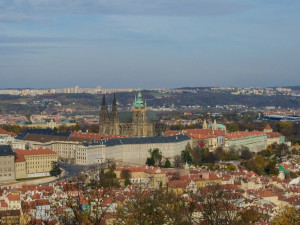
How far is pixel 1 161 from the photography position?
48312 mm

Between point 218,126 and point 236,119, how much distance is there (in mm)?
40876

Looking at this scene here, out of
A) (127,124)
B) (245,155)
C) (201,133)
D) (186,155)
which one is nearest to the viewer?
(186,155)

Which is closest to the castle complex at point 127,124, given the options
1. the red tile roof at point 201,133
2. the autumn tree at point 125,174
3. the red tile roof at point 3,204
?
the red tile roof at point 201,133

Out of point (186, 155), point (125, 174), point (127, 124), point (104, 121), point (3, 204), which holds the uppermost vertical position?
point (104, 121)

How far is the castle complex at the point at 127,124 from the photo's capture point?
6931cm

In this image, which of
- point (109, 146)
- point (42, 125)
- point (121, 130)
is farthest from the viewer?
point (42, 125)

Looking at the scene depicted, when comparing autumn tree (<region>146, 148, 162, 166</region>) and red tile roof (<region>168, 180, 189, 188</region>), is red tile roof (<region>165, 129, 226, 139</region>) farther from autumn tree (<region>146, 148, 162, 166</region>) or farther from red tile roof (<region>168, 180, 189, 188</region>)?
red tile roof (<region>168, 180, 189, 188</region>)

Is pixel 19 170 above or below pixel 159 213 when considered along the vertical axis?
below

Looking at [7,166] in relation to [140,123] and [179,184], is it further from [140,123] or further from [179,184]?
[140,123]

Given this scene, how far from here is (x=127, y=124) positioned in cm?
7094

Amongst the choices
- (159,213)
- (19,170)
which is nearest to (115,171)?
(19,170)

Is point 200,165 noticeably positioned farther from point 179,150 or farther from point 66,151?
point 66,151

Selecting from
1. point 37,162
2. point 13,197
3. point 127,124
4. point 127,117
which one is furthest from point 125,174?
point 127,117

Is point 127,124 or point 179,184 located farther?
point 127,124
